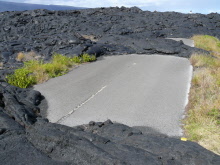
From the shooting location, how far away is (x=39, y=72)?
1098 centimetres

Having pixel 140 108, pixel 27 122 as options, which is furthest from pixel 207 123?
pixel 27 122

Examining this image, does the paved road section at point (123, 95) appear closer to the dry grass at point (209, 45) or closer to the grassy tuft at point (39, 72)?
the grassy tuft at point (39, 72)

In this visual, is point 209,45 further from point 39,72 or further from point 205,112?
point 205,112

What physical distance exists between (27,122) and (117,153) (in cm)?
184

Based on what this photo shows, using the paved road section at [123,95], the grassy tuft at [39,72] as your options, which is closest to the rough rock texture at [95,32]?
the grassy tuft at [39,72]

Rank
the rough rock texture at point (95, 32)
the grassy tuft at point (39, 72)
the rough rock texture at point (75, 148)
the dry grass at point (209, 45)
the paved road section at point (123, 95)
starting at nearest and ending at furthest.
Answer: the rough rock texture at point (75, 148) < the paved road section at point (123, 95) < the grassy tuft at point (39, 72) < the rough rock texture at point (95, 32) < the dry grass at point (209, 45)

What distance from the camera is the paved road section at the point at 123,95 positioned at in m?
7.05

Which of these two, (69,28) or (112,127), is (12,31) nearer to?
(69,28)

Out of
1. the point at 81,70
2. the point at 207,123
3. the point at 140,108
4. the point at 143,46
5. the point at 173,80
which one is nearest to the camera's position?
the point at 207,123

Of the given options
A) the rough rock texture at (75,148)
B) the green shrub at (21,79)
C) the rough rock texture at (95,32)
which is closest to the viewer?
the rough rock texture at (75,148)

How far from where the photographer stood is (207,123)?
6.36 meters

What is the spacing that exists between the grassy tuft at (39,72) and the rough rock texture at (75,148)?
16.6ft

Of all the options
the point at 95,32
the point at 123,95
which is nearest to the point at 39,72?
the point at 123,95

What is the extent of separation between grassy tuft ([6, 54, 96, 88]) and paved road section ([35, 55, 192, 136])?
1.41ft
